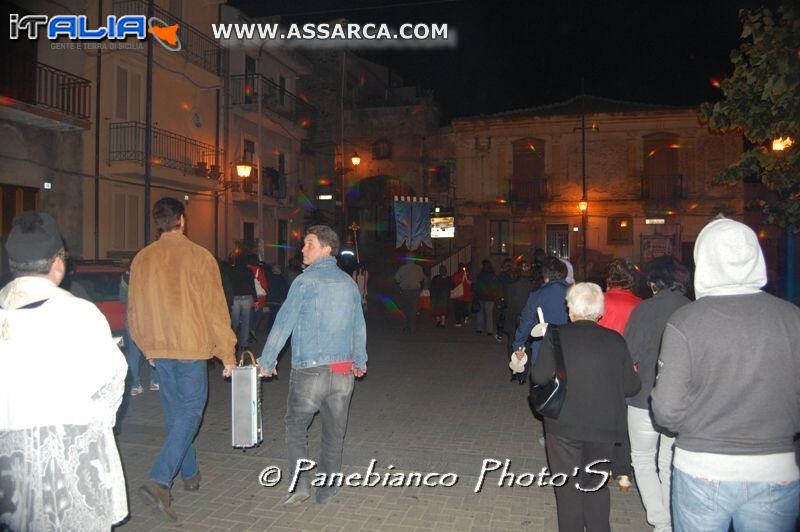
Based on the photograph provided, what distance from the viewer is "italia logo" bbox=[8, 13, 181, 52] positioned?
14297mm

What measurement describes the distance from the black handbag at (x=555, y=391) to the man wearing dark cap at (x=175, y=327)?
2.34 metres

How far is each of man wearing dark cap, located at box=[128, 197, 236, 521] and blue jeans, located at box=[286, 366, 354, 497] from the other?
56 cm

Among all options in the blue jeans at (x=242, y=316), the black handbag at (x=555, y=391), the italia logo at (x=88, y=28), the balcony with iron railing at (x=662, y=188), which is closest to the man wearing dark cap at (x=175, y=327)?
the black handbag at (x=555, y=391)

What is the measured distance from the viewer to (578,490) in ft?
11.5

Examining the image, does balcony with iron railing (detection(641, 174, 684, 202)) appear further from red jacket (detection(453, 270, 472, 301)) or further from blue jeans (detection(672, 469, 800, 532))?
blue jeans (detection(672, 469, 800, 532))

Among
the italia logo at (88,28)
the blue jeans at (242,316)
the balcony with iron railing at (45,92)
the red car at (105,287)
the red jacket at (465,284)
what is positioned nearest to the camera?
the red car at (105,287)

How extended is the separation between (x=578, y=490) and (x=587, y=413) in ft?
1.56

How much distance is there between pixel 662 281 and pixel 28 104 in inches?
582

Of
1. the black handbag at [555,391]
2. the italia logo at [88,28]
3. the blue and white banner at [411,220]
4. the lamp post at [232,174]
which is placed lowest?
the black handbag at [555,391]

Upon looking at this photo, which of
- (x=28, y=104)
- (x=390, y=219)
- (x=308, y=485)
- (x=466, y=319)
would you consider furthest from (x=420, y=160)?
(x=308, y=485)

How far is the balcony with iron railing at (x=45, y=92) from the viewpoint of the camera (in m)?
13.8

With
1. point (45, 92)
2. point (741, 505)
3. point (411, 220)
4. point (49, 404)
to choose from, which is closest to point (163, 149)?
point (45, 92)

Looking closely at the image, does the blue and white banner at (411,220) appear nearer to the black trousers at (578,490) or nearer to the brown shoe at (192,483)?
the brown shoe at (192,483)

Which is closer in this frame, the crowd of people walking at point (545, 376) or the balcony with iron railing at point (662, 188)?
the crowd of people walking at point (545, 376)
